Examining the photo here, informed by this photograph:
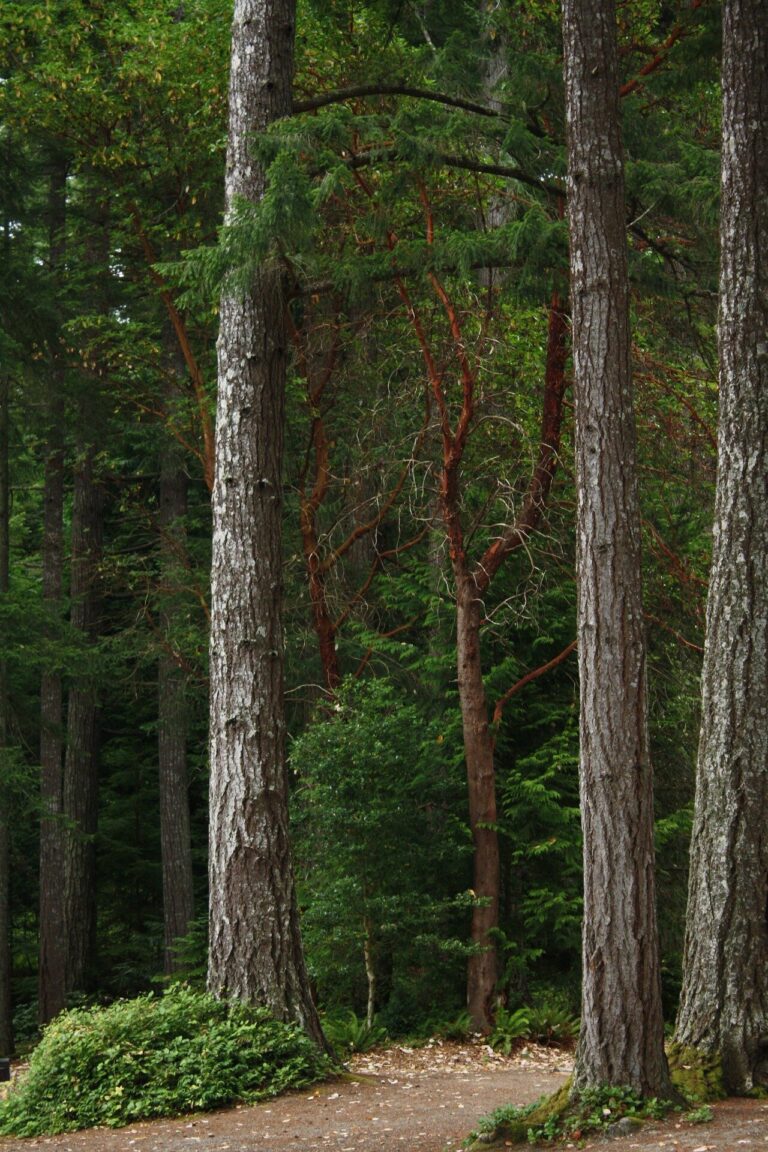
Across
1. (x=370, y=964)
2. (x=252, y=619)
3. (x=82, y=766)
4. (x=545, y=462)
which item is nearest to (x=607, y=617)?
(x=252, y=619)

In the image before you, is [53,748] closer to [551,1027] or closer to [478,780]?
[478,780]

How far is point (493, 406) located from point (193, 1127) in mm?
7705

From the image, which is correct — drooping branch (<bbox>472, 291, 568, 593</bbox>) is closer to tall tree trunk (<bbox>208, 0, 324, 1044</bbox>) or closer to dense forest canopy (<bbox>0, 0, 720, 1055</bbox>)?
dense forest canopy (<bbox>0, 0, 720, 1055</bbox>)

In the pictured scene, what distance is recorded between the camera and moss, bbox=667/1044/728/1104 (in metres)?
6.64

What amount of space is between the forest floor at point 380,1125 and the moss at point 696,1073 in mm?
112

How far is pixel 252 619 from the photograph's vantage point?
8953 mm

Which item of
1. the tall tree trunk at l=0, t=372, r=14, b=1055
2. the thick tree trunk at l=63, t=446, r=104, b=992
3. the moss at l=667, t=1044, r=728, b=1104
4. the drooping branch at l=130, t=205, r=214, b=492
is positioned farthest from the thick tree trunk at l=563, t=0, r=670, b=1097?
the thick tree trunk at l=63, t=446, r=104, b=992

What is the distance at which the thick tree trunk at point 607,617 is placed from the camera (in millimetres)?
6336

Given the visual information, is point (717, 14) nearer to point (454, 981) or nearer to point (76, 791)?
point (454, 981)

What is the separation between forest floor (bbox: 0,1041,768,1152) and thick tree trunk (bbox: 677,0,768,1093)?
22.5 inches

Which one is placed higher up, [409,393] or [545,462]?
[409,393]

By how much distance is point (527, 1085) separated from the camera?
8.96 m

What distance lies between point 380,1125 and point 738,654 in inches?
136

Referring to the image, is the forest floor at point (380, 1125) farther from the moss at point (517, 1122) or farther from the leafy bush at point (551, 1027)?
the leafy bush at point (551, 1027)
